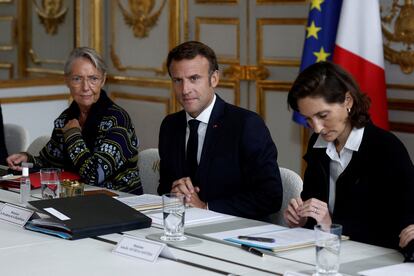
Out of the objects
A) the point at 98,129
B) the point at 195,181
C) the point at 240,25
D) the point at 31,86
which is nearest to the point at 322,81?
the point at 195,181

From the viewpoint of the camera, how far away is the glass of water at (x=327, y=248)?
217 centimetres

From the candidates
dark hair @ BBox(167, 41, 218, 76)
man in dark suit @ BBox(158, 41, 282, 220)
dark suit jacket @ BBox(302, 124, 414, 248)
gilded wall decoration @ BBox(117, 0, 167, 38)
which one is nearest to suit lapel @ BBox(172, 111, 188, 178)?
man in dark suit @ BBox(158, 41, 282, 220)

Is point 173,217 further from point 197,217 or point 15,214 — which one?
point 15,214

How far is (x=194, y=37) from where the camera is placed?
6.18 meters

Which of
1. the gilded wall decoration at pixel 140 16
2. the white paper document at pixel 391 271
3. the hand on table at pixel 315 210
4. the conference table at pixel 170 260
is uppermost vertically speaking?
the gilded wall decoration at pixel 140 16

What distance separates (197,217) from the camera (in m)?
2.91

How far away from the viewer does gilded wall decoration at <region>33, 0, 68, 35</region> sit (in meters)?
6.91

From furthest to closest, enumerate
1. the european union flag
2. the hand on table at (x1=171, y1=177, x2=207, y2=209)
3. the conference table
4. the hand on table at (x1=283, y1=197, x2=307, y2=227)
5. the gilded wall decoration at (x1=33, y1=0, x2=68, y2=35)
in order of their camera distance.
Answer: the gilded wall decoration at (x1=33, y1=0, x2=68, y2=35)
the european union flag
the hand on table at (x1=171, y1=177, x2=207, y2=209)
the hand on table at (x1=283, y1=197, x2=307, y2=227)
the conference table

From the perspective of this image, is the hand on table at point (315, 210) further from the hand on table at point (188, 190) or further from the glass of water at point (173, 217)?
the hand on table at point (188, 190)

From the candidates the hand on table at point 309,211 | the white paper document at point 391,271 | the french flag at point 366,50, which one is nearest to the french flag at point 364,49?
the french flag at point 366,50

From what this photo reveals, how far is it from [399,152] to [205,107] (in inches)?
36.7

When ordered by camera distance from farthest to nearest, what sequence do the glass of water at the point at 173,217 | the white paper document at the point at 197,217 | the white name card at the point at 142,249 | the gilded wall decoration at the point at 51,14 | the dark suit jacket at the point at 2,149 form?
the gilded wall decoration at the point at 51,14 → the dark suit jacket at the point at 2,149 → the white paper document at the point at 197,217 → the glass of water at the point at 173,217 → the white name card at the point at 142,249

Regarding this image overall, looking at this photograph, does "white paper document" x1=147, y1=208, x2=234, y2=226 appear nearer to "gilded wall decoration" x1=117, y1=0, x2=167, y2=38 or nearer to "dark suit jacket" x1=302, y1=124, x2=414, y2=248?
"dark suit jacket" x1=302, y1=124, x2=414, y2=248

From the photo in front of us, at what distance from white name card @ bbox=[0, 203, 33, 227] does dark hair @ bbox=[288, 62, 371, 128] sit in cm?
96
